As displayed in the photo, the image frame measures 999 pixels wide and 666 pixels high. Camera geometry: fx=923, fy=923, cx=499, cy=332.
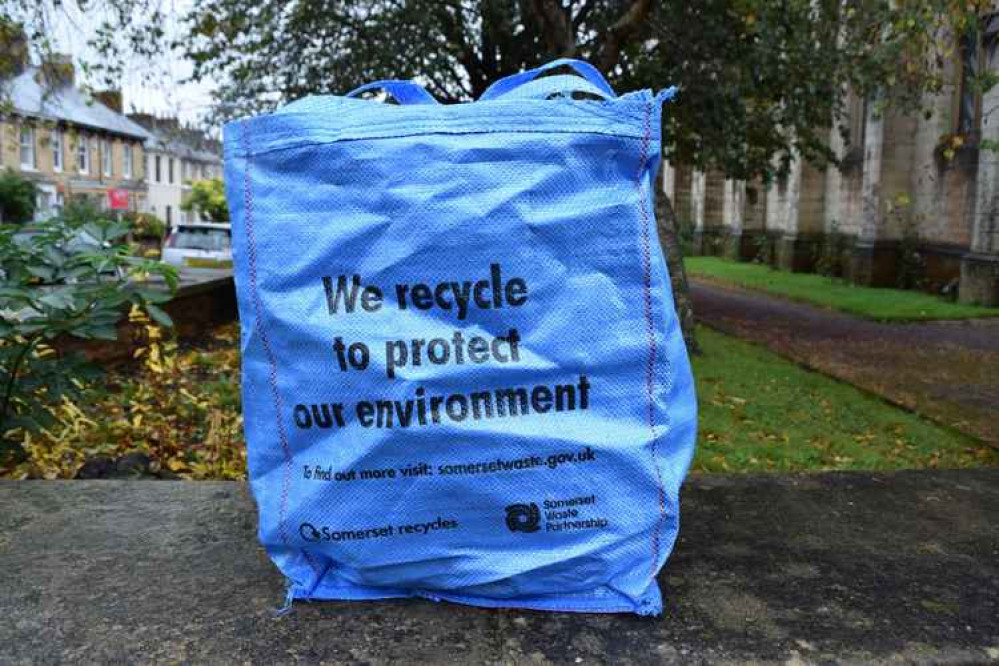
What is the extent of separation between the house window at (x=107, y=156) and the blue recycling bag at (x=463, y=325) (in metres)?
52.6

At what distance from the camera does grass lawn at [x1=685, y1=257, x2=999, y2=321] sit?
13886 millimetres

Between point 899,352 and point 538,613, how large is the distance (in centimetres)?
922

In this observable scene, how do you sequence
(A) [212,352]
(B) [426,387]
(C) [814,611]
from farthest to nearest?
(A) [212,352] < (C) [814,611] < (B) [426,387]

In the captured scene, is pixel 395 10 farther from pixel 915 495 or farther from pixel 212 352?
pixel 915 495

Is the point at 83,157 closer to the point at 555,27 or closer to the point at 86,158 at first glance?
the point at 86,158

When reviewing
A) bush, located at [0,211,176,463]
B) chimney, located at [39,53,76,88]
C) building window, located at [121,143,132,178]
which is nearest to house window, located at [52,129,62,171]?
building window, located at [121,143,132,178]

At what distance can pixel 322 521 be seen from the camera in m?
1.93

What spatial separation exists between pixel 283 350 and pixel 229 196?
1.11 ft

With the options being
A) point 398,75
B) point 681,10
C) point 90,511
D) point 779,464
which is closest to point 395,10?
point 398,75

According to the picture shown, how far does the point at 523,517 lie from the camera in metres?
1.93

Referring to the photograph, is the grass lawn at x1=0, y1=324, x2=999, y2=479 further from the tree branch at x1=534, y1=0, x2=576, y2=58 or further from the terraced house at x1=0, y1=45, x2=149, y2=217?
the terraced house at x1=0, y1=45, x2=149, y2=217

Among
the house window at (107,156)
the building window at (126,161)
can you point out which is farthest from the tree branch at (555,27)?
the building window at (126,161)

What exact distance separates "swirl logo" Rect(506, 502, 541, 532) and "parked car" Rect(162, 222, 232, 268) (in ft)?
48.7

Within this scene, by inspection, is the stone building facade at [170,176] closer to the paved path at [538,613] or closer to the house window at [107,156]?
the house window at [107,156]
